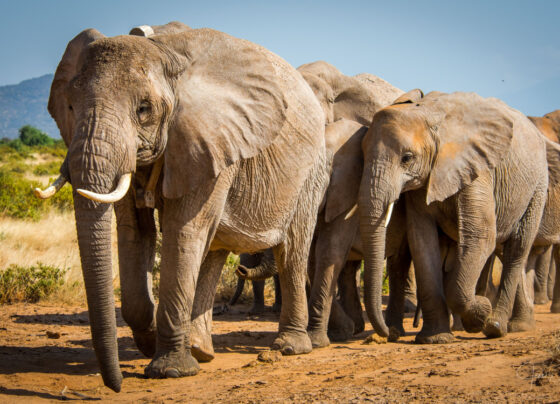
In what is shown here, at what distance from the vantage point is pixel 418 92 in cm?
783

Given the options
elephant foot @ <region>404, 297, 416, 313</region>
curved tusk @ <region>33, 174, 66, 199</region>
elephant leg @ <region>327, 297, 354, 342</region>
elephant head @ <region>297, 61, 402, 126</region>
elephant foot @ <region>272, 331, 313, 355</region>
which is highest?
elephant head @ <region>297, 61, 402, 126</region>

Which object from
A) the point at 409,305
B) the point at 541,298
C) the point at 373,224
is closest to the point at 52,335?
the point at 373,224

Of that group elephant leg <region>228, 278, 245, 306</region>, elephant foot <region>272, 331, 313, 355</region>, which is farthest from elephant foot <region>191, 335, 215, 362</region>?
elephant leg <region>228, 278, 245, 306</region>

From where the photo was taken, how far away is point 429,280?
707 cm

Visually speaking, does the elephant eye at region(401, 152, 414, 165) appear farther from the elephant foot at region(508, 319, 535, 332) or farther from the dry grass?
the dry grass

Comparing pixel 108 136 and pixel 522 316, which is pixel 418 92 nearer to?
pixel 522 316

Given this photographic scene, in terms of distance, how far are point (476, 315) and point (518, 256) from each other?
4.29ft

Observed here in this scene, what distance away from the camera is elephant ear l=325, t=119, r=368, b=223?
7.08 m

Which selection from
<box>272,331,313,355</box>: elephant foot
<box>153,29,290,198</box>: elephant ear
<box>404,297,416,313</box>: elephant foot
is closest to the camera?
<box>153,29,290,198</box>: elephant ear

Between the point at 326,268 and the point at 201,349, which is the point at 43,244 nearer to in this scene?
the point at 326,268

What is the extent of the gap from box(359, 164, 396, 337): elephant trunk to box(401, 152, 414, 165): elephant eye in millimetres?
298

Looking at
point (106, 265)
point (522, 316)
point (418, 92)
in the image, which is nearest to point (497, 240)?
point (522, 316)

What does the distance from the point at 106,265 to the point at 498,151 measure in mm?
4540

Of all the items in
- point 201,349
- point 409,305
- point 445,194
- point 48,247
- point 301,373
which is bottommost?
point 301,373
